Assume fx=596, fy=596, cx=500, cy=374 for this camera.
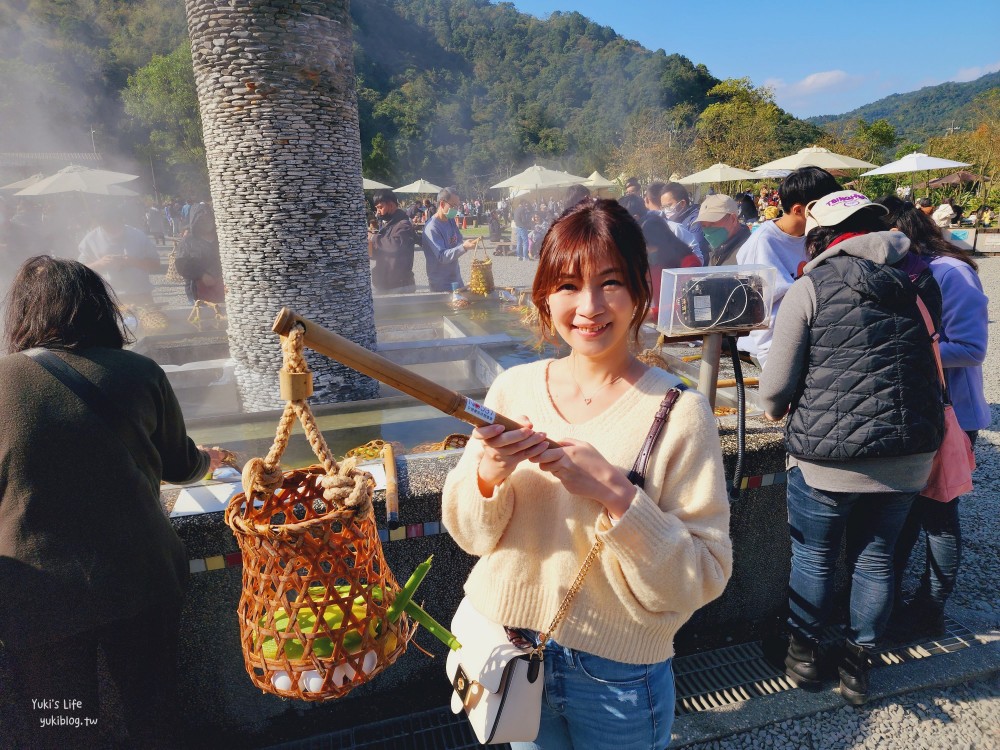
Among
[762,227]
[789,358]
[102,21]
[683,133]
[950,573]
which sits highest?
[102,21]

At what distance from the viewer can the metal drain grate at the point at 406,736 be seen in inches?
104

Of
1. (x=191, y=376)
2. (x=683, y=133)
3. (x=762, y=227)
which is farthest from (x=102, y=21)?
(x=762, y=227)

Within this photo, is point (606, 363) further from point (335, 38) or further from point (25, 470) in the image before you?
point (335, 38)

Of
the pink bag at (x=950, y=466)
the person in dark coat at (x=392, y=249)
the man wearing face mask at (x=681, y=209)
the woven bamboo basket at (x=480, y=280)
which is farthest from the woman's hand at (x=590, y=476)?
the woven bamboo basket at (x=480, y=280)

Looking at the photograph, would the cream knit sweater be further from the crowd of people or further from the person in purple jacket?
the person in purple jacket

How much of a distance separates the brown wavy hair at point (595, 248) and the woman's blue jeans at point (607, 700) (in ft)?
3.06

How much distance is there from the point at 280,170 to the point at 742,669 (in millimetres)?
4931

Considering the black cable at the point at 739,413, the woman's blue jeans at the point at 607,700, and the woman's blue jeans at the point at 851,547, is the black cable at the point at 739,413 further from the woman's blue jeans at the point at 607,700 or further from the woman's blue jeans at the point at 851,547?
the woman's blue jeans at the point at 607,700

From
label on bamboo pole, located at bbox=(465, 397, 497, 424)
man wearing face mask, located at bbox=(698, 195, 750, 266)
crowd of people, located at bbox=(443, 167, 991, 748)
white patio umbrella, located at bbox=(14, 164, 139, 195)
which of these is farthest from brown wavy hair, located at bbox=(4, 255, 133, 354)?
white patio umbrella, located at bbox=(14, 164, 139, 195)

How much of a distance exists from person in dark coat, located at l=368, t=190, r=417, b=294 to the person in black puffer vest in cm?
758

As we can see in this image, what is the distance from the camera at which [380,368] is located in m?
1.17

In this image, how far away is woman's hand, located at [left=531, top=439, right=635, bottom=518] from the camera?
50.0 inches

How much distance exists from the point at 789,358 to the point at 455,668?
1.79 metres

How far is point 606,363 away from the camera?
62.1 inches
